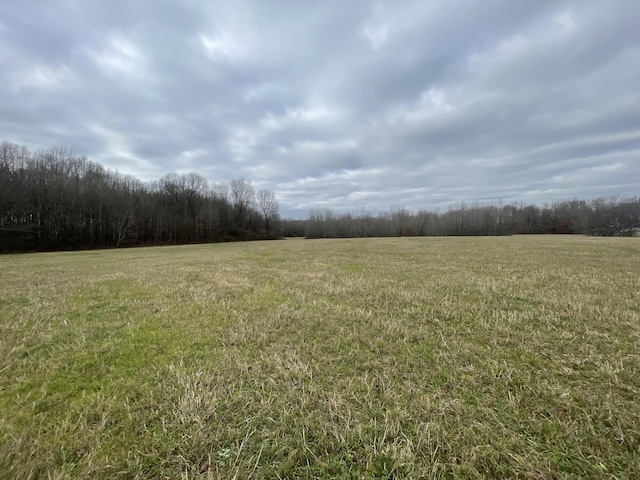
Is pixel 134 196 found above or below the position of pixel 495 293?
above

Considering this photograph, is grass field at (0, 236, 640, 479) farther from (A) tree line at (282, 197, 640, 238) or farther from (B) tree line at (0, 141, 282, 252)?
(A) tree line at (282, 197, 640, 238)

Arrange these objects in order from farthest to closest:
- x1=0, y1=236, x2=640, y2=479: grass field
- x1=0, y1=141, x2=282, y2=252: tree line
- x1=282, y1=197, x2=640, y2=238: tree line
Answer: x1=282, y1=197, x2=640, y2=238: tree line
x1=0, y1=141, x2=282, y2=252: tree line
x1=0, y1=236, x2=640, y2=479: grass field

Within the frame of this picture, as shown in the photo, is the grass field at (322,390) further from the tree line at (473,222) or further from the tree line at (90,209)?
the tree line at (473,222)

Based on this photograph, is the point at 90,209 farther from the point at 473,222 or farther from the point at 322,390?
the point at 473,222

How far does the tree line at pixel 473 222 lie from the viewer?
6819 centimetres

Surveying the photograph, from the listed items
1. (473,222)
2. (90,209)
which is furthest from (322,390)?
(473,222)

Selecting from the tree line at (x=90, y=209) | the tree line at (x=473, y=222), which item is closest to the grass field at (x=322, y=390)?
the tree line at (x=90, y=209)

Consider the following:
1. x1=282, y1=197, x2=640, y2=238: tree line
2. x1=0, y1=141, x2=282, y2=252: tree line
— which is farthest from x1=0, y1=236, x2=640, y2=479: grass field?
x1=282, y1=197, x2=640, y2=238: tree line

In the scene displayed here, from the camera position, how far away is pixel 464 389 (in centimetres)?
269

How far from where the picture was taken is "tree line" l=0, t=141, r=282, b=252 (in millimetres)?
31906

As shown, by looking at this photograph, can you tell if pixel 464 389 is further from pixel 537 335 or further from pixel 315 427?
pixel 537 335

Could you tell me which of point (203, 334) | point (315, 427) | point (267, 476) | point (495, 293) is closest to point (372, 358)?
point (315, 427)

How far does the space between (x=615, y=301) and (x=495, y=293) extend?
2.36 metres

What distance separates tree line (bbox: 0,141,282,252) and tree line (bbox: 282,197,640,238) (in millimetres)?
33342
